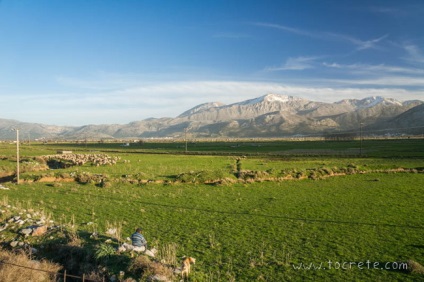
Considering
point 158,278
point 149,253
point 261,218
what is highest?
point 149,253

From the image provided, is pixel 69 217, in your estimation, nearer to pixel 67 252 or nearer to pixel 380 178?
pixel 67 252

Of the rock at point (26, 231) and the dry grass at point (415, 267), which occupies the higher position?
the rock at point (26, 231)

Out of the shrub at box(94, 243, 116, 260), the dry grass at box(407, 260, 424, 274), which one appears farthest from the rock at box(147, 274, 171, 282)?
the dry grass at box(407, 260, 424, 274)

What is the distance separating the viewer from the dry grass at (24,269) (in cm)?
1338

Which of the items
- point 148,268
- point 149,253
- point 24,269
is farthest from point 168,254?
point 24,269

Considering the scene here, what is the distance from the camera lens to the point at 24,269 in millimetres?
13742

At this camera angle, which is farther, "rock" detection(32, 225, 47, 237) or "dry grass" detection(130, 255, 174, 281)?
"rock" detection(32, 225, 47, 237)

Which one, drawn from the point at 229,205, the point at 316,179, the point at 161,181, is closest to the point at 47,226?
the point at 229,205

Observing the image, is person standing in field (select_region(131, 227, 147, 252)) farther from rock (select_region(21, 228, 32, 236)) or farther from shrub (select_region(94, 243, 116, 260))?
rock (select_region(21, 228, 32, 236))

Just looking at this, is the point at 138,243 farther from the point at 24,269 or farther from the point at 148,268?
the point at 24,269

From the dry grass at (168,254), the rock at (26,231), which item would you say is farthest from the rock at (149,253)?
the rock at (26,231)

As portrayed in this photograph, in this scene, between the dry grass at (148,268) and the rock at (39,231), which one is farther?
the rock at (39,231)

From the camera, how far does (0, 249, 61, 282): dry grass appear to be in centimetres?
1338

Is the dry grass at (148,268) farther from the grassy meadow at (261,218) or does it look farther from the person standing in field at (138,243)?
the person standing in field at (138,243)
